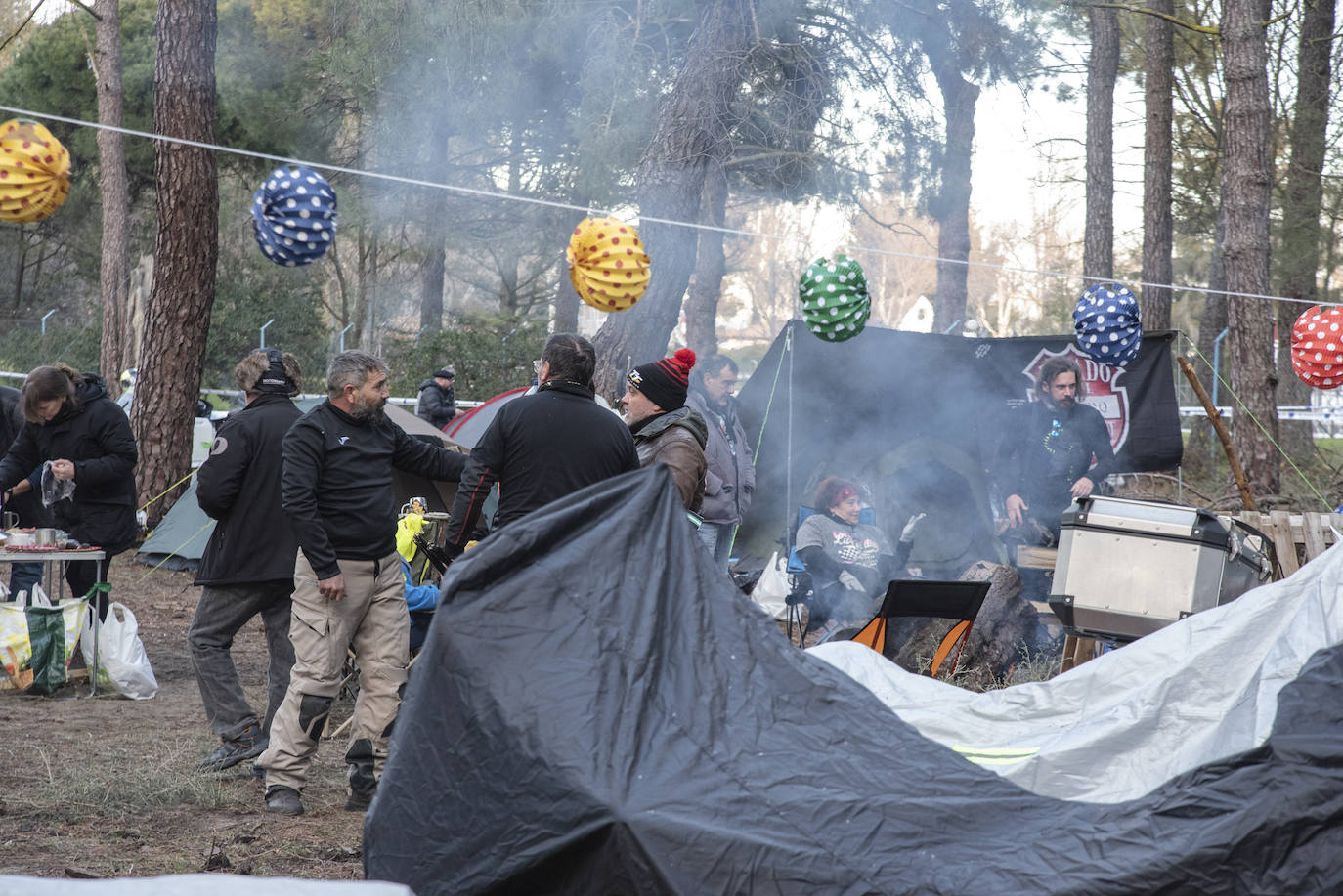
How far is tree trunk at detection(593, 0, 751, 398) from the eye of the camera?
930 cm

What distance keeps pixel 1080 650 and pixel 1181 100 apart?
13.1 m

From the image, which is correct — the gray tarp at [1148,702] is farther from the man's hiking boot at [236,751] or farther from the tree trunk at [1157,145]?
the tree trunk at [1157,145]

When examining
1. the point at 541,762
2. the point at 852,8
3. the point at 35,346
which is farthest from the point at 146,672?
the point at 35,346

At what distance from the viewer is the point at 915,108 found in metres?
12.5

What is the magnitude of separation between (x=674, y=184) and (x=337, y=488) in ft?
19.0

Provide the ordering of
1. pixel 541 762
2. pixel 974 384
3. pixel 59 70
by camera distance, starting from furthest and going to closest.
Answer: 1. pixel 59 70
2. pixel 974 384
3. pixel 541 762

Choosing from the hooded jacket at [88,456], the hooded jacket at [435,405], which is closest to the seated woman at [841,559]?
the hooded jacket at [88,456]

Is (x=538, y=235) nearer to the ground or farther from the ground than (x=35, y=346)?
farther from the ground

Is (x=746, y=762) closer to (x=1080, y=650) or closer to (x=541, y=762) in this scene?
(x=541, y=762)

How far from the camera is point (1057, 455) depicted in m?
7.61

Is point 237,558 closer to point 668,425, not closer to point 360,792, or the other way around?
point 360,792

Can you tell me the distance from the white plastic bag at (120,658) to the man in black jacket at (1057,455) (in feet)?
16.0

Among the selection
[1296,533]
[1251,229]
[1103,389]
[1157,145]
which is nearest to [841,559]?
[1296,533]

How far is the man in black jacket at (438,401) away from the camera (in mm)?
11484
